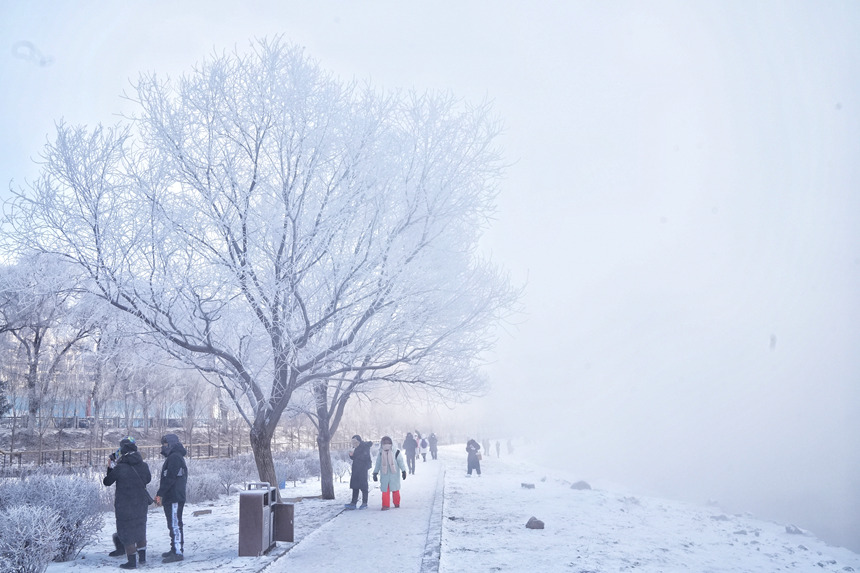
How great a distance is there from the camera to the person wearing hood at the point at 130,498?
816 cm

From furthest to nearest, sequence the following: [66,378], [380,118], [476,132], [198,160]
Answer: [66,378]
[476,132]
[380,118]
[198,160]

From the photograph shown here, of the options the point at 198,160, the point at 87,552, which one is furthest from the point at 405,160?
the point at 87,552

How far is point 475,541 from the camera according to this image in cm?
1045

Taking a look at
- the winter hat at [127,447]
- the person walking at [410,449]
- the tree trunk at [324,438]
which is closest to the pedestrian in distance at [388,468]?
the tree trunk at [324,438]

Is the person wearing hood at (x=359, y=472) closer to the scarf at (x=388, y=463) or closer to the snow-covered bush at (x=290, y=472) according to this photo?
the scarf at (x=388, y=463)

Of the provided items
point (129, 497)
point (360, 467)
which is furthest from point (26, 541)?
point (360, 467)

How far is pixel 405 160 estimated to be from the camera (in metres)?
12.1

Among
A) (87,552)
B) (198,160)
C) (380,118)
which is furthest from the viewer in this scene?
(380,118)

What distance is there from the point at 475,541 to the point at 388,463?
4.16 m

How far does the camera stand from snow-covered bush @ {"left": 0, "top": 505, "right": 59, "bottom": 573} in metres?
6.95

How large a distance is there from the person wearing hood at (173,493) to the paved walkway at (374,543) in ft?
4.72

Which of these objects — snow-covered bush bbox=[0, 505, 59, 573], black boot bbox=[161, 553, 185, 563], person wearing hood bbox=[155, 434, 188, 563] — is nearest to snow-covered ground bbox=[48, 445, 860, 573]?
black boot bbox=[161, 553, 185, 563]

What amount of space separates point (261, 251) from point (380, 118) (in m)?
3.33

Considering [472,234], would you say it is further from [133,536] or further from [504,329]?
[133,536]
